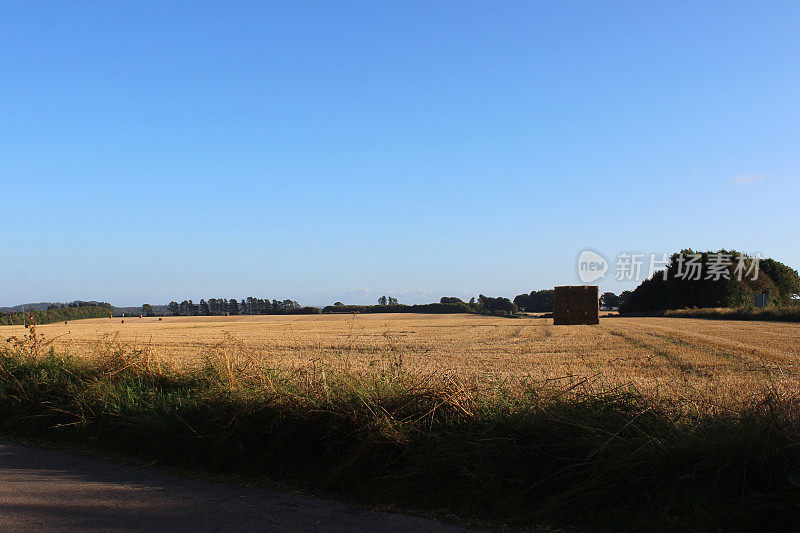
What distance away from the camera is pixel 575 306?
37156 millimetres

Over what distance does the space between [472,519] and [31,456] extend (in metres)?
5.15

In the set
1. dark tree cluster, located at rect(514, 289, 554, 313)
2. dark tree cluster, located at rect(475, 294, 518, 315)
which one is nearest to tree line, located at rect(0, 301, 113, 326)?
dark tree cluster, located at rect(475, 294, 518, 315)

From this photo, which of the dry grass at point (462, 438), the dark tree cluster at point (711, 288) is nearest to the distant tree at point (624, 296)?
the dark tree cluster at point (711, 288)

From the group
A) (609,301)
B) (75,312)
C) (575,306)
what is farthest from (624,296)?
(75,312)

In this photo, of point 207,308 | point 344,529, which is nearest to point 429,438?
point 344,529

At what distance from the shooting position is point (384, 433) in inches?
200

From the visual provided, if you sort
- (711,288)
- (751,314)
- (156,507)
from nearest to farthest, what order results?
(156,507) → (751,314) → (711,288)

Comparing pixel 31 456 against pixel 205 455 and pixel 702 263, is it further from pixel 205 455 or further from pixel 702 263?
pixel 702 263

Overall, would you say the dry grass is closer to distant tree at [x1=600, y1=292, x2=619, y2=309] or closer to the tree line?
the tree line

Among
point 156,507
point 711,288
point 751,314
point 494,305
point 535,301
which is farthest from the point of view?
point 535,301

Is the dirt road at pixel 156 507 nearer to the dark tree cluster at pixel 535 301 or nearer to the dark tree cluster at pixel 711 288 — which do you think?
the dark tree cluster at pixel 711 288

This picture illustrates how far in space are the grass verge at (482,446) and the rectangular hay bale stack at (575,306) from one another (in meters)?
32.8

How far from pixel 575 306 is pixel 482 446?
34.2 metres

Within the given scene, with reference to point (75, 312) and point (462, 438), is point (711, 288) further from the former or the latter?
point (75, 312)
